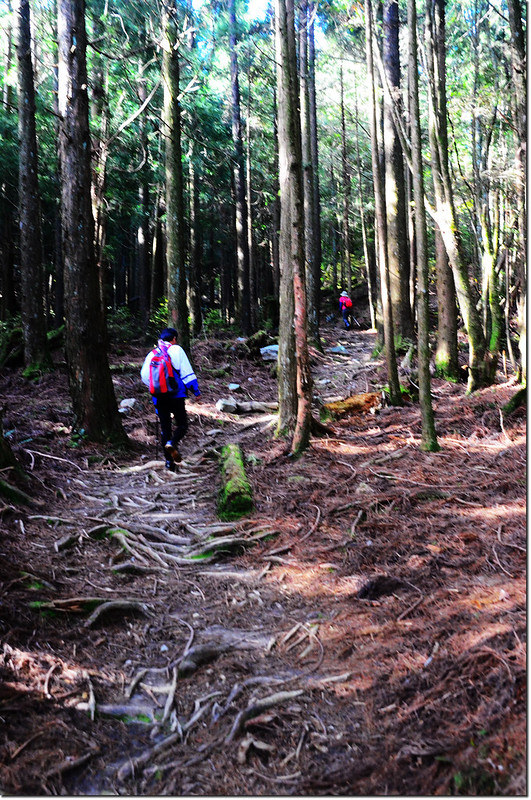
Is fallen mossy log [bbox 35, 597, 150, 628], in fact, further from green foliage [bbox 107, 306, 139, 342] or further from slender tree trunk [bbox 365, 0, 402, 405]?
green foliage [bbox 107, 306, 139, 342]

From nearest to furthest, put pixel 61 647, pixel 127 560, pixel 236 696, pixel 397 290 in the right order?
pixel 236 696
pixel 61 647
pixel 127 560
pixel 397 290

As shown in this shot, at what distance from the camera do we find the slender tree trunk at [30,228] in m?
14.4

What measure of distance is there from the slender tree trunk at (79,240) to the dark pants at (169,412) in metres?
1.17

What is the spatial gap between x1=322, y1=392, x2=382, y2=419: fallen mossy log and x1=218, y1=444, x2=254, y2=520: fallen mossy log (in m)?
3.72

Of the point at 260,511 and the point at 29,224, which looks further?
the point at 29,224

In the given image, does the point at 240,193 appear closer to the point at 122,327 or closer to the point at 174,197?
the point at 122,327

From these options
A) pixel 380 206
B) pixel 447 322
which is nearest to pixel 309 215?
pixel 447 322

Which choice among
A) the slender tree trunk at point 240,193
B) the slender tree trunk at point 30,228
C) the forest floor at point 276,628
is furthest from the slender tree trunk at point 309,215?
the forest floor at point 276,628

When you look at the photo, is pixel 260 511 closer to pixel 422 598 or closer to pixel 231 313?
pixel 422 598

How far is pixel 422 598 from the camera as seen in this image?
160 inches

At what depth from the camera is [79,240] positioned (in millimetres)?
9289

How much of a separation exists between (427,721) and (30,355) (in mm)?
14546

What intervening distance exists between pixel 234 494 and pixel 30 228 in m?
11.8

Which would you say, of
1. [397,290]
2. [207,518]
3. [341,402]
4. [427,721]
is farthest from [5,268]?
[427,721]
